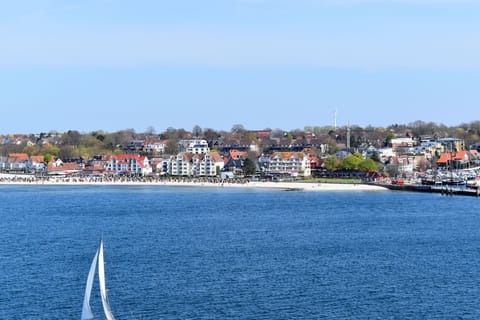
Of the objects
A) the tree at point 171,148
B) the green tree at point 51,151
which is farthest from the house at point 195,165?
the green tree at point 51,151

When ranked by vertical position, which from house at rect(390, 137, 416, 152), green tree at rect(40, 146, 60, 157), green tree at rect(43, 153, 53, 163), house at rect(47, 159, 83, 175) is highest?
house at rect(390, 137, 416, 152)

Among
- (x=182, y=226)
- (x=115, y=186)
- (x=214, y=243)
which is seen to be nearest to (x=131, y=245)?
(x=214, y=243)

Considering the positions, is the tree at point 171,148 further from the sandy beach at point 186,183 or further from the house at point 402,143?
the house at point 402,143

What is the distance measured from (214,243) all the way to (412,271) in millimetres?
10783

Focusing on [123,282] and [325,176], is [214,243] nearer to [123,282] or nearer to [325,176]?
[123,282]

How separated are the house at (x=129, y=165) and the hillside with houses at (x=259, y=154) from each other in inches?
4.9

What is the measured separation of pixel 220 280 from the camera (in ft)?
103

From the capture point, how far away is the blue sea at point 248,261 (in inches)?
1081

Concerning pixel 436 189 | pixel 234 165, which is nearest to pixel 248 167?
pixel 234 165

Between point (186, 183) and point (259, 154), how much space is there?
31221 mm

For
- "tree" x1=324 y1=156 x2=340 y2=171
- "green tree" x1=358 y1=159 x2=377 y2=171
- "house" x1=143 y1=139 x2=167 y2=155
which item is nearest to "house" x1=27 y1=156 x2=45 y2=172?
"house" x1=143 y1=139 x2=167 y2=155

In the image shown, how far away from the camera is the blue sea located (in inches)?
1081

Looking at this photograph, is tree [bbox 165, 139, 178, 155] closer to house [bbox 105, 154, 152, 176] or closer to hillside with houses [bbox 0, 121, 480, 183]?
hillside with houses [bbox 0, 121, 480, 183]

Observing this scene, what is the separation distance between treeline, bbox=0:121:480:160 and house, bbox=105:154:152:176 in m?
14.7
